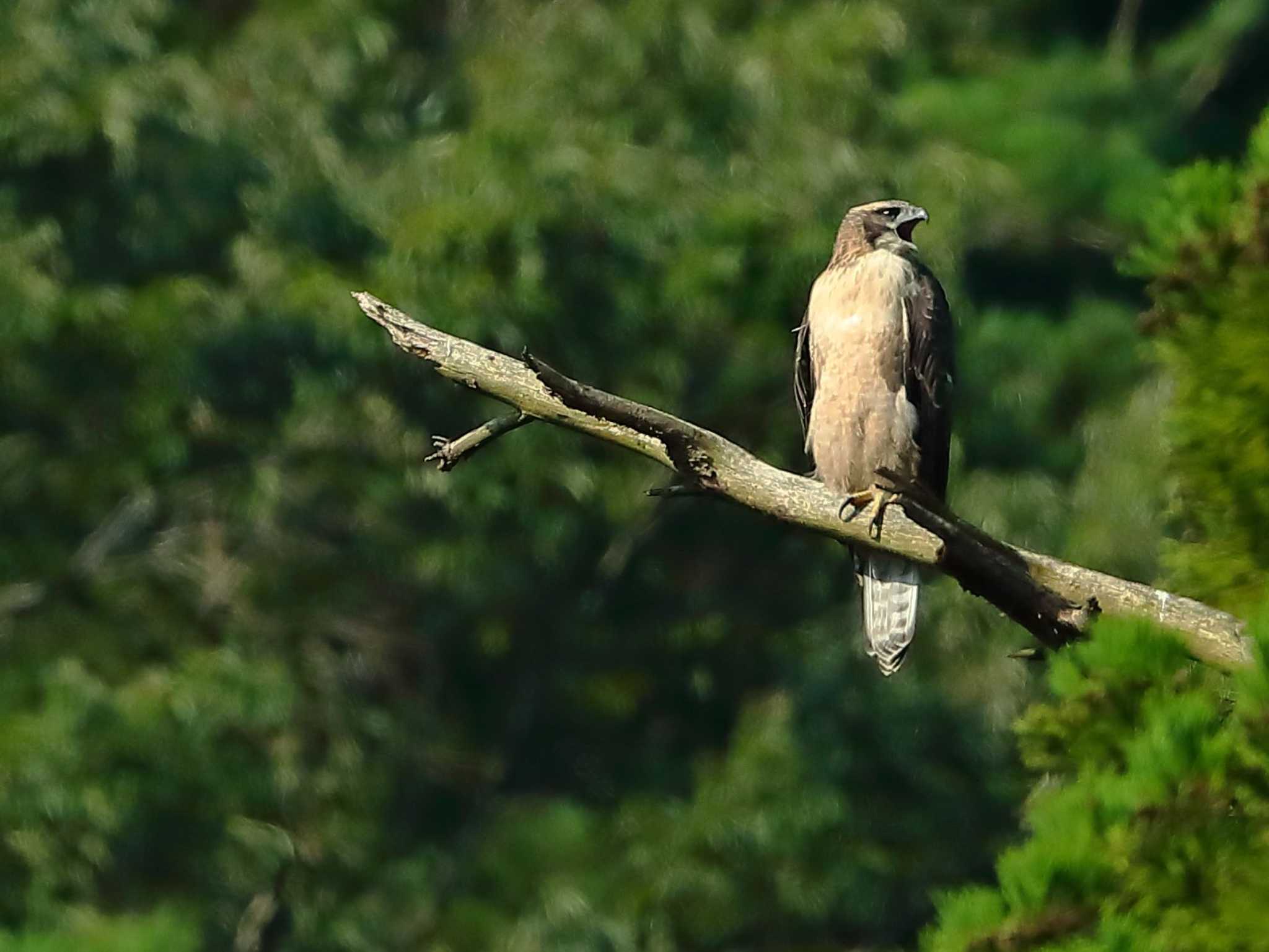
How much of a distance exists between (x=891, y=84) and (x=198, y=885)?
5.99 meters

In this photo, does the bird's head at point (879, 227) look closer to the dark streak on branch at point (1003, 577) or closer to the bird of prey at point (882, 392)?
the bird of prey at point (882, 392)

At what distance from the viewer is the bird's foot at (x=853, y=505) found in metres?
3.86

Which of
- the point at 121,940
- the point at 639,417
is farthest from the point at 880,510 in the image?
the point at 121,940

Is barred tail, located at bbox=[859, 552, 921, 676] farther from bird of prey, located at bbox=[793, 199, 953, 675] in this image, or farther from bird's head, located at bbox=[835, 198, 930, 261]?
bird's head, located at bbox=[835, 198, 930, 261]

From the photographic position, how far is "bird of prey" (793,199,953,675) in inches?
225

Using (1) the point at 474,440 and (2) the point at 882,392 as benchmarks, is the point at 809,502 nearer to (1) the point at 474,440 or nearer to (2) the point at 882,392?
(1) the point at 474,440

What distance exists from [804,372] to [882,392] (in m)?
0.39

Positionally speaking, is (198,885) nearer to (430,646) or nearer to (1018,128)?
(430,646)

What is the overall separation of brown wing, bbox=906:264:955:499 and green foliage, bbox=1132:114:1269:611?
203 cm

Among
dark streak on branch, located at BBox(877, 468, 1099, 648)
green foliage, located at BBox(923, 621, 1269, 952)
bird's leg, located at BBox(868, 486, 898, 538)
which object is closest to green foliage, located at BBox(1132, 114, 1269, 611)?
dark streak on branch, located at BBox(877, 468, 1099, 648)

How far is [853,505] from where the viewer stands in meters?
4.01

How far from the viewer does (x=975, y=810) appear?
43.7ft

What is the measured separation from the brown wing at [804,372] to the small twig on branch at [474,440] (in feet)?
7.37

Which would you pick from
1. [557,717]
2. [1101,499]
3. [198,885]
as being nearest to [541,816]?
[557,717]
